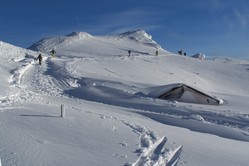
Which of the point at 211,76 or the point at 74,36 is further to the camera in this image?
the point at 74,36

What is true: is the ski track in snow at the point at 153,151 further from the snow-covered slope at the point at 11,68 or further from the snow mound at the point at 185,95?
the snow mound at the point at 185,95

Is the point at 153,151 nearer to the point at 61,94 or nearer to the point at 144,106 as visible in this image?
the point at 144,106

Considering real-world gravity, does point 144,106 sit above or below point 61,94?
below

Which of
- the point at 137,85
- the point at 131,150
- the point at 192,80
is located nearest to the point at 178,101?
the point at 137,85

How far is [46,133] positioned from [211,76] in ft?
137

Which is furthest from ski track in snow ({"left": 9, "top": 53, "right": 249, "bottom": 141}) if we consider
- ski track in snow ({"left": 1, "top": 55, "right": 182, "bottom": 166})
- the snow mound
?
the snow mound

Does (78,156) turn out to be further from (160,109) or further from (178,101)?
(178,101)

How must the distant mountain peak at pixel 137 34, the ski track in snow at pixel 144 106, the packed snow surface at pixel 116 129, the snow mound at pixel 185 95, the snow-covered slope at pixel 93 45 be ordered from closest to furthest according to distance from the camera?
the packed snow surface at pixel 116 129, the ski track in snow at pixel 144 106, the snow mound at pixel 185 95, the snow-covered slope at pixel 93 45, the distant mountain peak at pixel 137 34

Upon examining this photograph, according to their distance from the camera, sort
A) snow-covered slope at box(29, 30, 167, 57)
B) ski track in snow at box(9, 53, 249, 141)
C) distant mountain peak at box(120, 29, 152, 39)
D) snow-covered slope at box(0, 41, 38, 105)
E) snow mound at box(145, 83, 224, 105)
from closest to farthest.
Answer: ski track in snow at box(9, 53, 249, 141), snow-covered slope at box(0, 41, 38, 105), snow mound at box(145, 83, 224, 105), snow-covered slope at box(29, 30, 167, 57), distant mountain peak at box(120, 29, 152, 39)

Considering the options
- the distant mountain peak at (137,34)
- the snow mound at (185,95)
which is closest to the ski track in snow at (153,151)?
the snow mound at (185,95)

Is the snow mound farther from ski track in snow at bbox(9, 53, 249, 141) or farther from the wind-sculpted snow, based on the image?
the wind-sculpted snow

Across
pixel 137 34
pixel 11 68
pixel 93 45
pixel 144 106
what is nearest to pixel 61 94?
pixel 144 106

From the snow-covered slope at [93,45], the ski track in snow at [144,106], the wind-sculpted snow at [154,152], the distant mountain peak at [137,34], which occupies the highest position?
the distant mountain peak at [137,34]

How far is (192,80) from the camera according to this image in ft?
140
